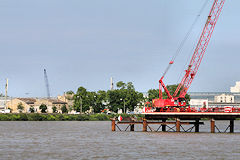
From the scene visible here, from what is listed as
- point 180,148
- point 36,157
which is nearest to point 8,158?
point 36,157

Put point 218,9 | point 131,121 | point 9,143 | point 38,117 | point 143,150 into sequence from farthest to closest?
1. point 38,117
2. point 218,9
3. point 131,121
4. point 9,143
5. point 143,150

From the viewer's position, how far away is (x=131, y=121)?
3917 inches

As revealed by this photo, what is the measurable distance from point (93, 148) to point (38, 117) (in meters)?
127

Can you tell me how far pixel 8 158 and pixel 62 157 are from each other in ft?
16.9

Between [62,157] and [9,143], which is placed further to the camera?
[9,143]

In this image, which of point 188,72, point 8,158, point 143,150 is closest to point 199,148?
point 143,150

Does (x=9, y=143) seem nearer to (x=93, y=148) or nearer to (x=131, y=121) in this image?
(x=93, y=148)

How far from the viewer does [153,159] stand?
173 ft

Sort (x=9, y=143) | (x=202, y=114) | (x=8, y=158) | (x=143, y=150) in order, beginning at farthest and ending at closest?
(x=202, y=114) → (x=9, y=143) → (x=143, y=150) → (x=8, y=158)

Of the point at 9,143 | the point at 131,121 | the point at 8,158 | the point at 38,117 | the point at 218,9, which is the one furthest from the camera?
the point at 38,117

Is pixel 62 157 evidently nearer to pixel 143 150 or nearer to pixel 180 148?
pixel 143 150

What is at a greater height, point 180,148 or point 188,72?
point 188,72

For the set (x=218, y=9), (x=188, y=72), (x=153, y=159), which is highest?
(x=218, y=9)

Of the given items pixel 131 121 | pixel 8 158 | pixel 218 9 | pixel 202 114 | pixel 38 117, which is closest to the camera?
pixel 8 158
